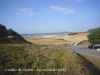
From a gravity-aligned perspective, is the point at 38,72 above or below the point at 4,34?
below

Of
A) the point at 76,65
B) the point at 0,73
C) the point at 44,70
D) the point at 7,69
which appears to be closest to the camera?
the point at 0,73

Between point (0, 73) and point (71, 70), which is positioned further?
point (71, 70)

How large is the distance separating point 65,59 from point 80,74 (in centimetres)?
337

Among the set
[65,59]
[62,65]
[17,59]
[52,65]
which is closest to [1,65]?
[17,59]

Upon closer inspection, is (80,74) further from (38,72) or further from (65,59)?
(38,72)

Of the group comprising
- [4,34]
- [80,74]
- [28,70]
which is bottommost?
[80,74]

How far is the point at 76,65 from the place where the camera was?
1402 centimetres

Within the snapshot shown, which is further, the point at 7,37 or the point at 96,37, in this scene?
the point at 96,37

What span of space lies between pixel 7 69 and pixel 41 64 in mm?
3708

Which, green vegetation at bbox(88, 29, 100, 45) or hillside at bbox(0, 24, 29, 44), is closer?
hillside at bbox(0, 24, 29, 44)

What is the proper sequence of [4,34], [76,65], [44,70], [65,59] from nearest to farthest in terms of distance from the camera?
1. [44,70]
2. [76,65]
3. [65,59]
4. [4,34]

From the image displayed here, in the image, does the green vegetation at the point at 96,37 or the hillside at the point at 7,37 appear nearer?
the hillside at the point at 7,37

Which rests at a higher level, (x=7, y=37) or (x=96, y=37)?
(x=7, y=37)

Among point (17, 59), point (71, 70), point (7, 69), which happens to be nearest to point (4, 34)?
point (17, 59)
